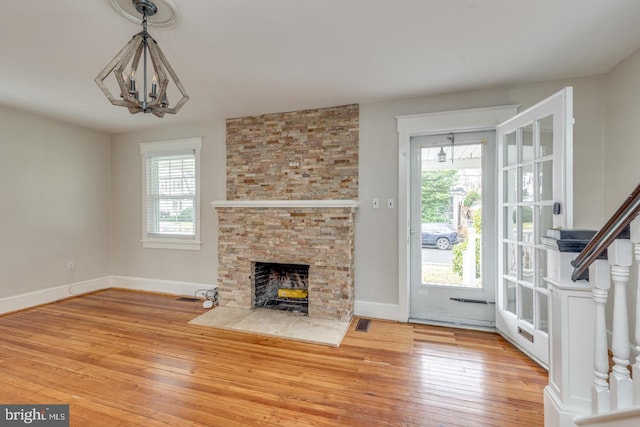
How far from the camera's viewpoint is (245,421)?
1.75 meters

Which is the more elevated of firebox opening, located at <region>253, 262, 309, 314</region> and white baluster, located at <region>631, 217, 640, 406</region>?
white baluster, located at <region>631, 217, 640, 406</region>

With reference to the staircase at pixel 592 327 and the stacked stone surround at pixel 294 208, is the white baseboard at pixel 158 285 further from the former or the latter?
the staircase at pixel 592 327

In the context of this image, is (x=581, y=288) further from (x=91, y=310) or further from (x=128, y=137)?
(x=128, y=137)

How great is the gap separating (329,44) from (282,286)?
114 inches

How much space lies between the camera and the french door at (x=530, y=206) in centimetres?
209

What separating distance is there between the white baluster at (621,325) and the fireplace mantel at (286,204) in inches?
88.4

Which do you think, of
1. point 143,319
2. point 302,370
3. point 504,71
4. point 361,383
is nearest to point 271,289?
point 143,319

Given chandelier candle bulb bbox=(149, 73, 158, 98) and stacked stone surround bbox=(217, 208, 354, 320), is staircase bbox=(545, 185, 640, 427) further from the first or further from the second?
chandelier candle bulb bbox=(149, 73, 158, 98)

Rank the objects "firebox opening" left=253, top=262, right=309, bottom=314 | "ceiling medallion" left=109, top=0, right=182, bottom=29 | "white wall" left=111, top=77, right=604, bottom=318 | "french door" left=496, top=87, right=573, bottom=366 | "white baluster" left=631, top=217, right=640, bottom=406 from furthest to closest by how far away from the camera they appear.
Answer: "firebox opening" left=253, top=262, right=309, bottom=314 → "white wall" left=111, top=77, right=604, bottom=318 → "french door" left=496, top=87, right=573, bottom=366 → "ceiling medallion" left=109, top=0, right=182, bottom=29 → "white baluster" left=631, top=217, right=640, bottom=406

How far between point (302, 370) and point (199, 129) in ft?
11.2

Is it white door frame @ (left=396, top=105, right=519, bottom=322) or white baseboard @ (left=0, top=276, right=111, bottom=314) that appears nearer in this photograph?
white door frame @ (left=396, top=105, right=519, bottom=322)

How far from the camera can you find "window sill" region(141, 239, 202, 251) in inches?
165

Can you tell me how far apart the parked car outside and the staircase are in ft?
5.27

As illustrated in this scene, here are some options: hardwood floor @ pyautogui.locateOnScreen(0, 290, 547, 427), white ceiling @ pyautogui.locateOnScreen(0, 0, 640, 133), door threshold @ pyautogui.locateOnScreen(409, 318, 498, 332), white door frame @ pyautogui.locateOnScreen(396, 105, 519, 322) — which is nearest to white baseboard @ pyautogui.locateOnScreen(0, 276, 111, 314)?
hardwood floor @ pyautogui.locateOnScreen(0, 290, 547, 427)
